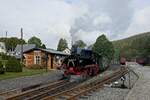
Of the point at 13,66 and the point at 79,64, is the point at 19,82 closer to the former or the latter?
the point at 79,64

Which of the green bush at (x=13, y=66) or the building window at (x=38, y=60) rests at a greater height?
the building window at (x=38, y=60)

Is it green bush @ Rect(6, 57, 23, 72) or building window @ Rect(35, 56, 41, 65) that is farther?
building window @ Rect(35, 56, 41, 65)

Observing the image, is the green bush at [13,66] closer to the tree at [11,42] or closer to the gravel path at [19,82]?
the gravel path at [19,82]

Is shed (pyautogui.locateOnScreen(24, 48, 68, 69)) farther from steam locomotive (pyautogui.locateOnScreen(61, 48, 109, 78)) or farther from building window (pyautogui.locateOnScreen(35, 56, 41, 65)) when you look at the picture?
steam locomotive (pyautogui.locateOnScreen(61, 48, 109, 78))

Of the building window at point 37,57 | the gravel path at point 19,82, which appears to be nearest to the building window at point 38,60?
the building window at point 37,57

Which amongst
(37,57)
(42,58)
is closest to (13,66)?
(42,58)

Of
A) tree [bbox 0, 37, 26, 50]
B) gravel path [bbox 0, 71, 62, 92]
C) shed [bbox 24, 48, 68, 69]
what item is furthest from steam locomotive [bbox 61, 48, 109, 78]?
tree [bbox 0, 37, 26, 50]

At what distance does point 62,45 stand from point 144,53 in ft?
171

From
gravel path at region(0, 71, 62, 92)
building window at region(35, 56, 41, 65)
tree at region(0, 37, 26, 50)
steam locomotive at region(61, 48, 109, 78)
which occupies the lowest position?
gravel path at region(0, 71, 62, 92)

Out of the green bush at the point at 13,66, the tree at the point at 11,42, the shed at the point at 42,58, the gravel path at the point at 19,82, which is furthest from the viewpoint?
the tree at the point at 11,42

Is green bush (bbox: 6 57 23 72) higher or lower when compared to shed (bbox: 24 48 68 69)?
lower

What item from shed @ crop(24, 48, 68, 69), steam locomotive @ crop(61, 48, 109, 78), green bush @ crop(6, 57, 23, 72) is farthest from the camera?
shed @ crop(24, 48, 68, 69)

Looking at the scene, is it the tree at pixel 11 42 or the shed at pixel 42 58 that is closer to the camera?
the shed at pixel 42 58

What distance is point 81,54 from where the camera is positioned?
104ft
